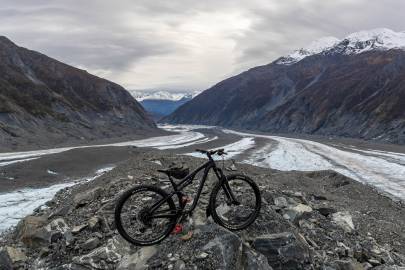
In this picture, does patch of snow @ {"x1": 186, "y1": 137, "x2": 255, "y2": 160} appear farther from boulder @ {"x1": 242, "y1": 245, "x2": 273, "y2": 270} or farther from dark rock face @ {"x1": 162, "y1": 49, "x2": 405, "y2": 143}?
boulder @ {"x1": 242, "y1": 245, "x2": 273, "y2": 270}

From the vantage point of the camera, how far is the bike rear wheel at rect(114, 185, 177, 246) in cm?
999

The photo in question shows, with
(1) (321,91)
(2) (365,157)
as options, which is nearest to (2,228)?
(2) (365,157)

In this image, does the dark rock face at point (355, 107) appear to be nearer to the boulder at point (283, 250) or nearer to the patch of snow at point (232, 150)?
the patch of snow at point (232, 150)

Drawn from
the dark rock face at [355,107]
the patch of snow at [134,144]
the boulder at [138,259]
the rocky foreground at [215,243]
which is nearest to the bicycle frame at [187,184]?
the rocky foreground at [215,243]

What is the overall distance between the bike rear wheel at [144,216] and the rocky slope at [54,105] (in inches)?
2263

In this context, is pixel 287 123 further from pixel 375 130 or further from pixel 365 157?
pixel 365 157

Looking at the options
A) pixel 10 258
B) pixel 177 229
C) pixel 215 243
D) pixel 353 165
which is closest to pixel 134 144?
pixel 353 165

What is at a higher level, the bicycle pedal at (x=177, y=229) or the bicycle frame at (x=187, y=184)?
the bicycle frame at (x=187, y=184)

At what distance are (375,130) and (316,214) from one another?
3927 inches

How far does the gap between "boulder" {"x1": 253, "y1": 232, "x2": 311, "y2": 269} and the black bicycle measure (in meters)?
0.67

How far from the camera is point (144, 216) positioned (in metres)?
10.1

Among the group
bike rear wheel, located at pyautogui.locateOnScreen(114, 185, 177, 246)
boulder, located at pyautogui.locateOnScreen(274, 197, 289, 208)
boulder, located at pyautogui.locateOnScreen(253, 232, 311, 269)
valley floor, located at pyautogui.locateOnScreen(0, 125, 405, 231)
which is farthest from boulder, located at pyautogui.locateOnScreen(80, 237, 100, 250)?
valley floor, located at pyautogui.locateOnScreen(0, 125, 405, 231)

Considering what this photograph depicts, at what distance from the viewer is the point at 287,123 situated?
15988 cm

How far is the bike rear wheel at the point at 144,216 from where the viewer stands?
9992 millimetres
